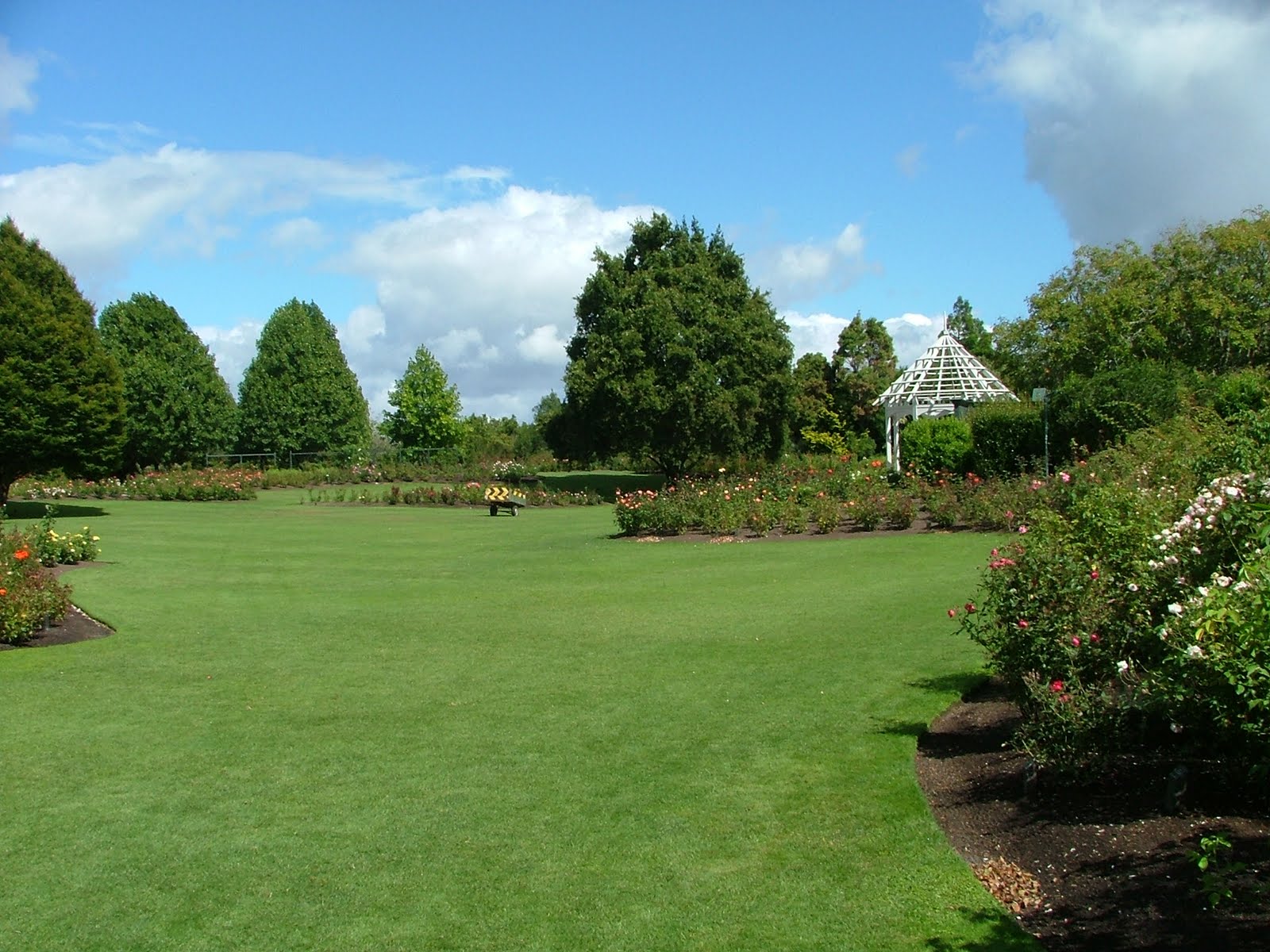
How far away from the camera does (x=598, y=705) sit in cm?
875

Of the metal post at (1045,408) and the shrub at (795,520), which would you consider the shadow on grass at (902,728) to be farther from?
the shrub at (795,520)

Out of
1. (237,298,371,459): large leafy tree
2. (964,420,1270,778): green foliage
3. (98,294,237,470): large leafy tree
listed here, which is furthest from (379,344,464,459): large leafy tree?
(964,420,1270,778): green foliage

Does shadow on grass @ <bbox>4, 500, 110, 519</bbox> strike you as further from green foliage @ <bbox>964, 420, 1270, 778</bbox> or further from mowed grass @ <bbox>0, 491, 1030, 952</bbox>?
green foliage @ <bbox>964, 420, 1270, 778</bbox>

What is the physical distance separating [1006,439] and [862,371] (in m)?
28.5

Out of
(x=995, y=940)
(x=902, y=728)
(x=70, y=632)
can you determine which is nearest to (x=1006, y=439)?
(x=902, y=728)

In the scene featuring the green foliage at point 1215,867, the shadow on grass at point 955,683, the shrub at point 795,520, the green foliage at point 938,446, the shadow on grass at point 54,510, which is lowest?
the shadow on grass at point 955,683

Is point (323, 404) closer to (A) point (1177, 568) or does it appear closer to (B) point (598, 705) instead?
(B) point (598, 705)

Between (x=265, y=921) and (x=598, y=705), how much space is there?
4.07 meters

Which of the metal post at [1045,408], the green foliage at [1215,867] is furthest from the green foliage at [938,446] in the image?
the green foliage at [1215,867]

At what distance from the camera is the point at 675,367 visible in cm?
3944

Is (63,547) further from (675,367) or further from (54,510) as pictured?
(675,367)

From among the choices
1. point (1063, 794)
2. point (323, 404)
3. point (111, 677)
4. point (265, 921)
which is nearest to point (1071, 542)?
point (1063, 794)

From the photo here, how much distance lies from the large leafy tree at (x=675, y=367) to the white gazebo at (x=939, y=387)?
5.12 m

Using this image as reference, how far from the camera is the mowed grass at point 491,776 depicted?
489cm
